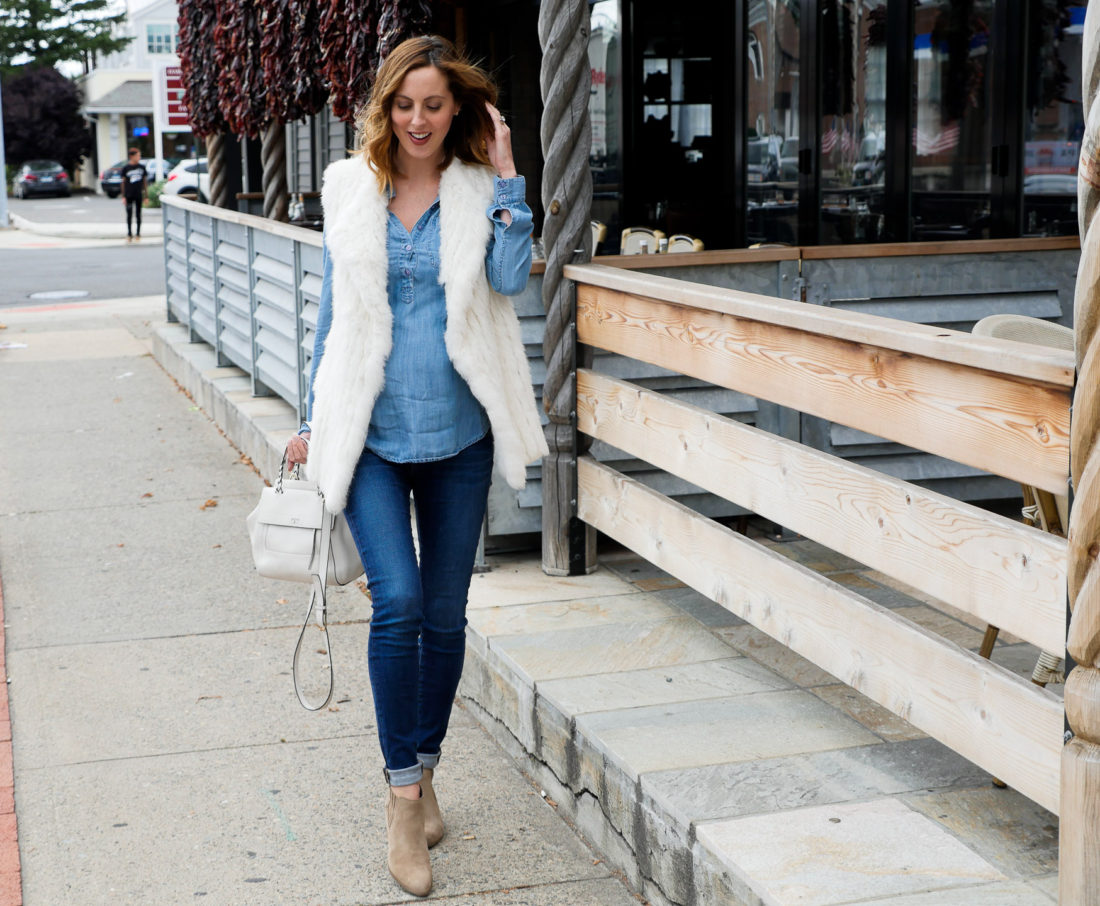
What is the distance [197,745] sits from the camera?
452 cm

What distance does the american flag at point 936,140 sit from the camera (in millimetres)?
8977

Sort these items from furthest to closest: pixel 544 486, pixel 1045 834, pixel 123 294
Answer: pixel 123 294
pixel 544 486
pixel 1045 834

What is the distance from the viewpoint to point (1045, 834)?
3279 mm

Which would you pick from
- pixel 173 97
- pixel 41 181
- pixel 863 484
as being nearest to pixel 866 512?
pixel 863 484

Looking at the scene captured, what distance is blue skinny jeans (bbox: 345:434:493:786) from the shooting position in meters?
3.40

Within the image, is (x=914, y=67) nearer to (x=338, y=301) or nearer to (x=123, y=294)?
(x=338, y=301)

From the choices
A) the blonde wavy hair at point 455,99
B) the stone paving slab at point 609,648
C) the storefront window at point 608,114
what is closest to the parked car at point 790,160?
the storefront window at point 608,114

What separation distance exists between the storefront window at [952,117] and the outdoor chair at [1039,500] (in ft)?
15.6

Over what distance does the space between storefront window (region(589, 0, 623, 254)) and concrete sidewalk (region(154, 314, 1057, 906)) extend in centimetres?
669

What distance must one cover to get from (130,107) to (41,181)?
12209 millimetres

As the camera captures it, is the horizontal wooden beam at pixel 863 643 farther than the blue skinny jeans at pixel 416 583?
→ No

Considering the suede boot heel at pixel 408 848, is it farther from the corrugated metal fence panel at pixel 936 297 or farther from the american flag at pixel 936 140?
the american flag at pixel 936 140

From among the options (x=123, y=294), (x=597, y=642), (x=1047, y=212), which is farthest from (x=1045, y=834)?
(x=123, y=294)

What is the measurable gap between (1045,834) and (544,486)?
2.50 m
